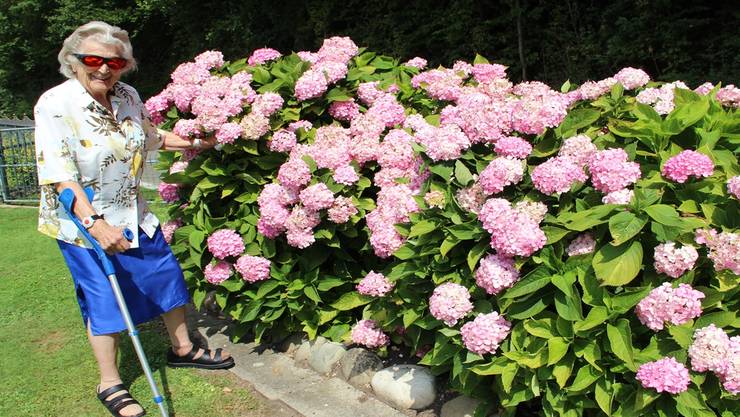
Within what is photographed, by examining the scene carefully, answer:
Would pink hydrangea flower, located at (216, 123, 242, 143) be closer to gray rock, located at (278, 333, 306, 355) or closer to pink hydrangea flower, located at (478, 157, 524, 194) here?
gray rock, located at (278, 333, 306, 355)

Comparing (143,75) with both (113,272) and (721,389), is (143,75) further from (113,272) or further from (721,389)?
(721,389)

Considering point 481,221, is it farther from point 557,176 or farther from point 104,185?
point 104,185

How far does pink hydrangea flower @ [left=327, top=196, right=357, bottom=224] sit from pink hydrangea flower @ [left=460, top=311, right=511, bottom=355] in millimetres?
1110

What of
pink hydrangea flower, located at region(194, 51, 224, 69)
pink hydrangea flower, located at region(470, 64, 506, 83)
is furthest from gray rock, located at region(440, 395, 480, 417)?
pink hydrangea flower, located at region(194, 51, 224, 69)

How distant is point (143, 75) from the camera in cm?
2623

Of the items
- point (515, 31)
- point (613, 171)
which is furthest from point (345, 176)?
point (515, 31)

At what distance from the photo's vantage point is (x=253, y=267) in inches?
154

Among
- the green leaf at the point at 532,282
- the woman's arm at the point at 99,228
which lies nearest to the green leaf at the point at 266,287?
the woman's arm at the point at 99,228

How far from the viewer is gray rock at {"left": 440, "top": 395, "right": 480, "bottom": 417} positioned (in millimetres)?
3184

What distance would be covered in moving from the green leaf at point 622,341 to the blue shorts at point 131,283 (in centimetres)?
240

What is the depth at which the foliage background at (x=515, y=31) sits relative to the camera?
8.27m

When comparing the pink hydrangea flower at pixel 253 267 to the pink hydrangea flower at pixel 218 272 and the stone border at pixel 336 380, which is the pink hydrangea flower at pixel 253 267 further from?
the stone border at pixel 336 380

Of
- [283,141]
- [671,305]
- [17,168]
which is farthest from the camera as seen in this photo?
[17,168]

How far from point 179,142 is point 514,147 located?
2139mm
